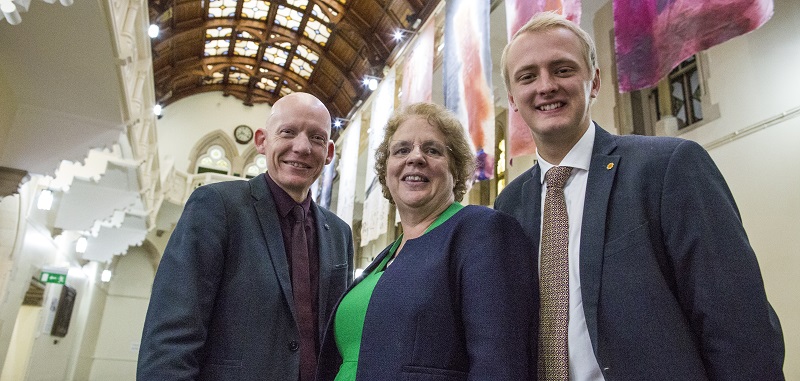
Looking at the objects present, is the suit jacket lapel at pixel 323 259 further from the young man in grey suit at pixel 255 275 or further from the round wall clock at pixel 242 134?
the round wall clock at pixel 242 134

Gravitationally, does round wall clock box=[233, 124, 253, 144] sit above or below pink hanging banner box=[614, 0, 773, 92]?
above

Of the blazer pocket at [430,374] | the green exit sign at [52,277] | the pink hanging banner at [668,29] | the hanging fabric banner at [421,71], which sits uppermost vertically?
the hanging fabric banner at [421,71]

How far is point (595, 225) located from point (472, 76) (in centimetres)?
581

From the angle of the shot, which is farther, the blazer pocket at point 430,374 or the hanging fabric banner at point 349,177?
the hanging fabric banner at point 349,177

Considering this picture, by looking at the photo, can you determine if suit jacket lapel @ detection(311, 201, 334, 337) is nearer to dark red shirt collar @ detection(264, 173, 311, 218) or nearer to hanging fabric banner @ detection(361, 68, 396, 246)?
dark red shirt collar @ detection(264, 173, 311, 218)

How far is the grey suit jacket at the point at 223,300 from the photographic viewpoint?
1.77 m

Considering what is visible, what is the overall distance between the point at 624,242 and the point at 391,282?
68 cm

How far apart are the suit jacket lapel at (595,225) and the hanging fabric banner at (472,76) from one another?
4.61m

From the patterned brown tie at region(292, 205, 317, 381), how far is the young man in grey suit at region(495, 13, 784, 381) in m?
0.94

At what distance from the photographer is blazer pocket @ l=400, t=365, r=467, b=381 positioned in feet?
4.80

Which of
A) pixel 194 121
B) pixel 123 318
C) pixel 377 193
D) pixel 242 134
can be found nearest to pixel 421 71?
pixel 377 193

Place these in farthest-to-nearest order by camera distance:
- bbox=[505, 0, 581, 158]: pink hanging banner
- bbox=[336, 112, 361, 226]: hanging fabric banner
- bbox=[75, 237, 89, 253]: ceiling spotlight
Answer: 1. bbox=[336, 112, 361, 226]: hanging fabric banner
2. bbox=[75, 237, 89, 253]: ceiling spotlight
3. bbox=[505, 0, 581, 158]: pink hanging banner

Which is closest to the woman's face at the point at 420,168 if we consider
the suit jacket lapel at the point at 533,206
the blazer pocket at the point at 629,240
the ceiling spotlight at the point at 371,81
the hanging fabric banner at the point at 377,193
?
the suit jacket lapel at the point at 533,206


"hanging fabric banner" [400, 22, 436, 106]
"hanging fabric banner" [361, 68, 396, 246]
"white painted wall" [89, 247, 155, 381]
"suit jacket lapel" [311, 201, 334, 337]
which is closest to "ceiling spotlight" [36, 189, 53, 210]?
"hanging fabric banner" [361, 68, 396, 246]
